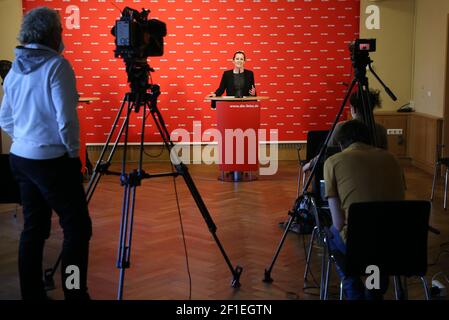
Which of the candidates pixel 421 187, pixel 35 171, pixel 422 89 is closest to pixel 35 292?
pixel 35 171

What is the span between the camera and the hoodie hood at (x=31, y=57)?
9.72 ft

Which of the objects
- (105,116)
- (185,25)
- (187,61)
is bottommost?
(105,116)

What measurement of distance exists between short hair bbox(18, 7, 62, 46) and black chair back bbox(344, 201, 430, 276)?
181cm

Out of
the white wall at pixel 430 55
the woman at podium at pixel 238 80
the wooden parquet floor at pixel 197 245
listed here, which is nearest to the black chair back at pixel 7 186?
the wooden parquet floor at pixel 197 245

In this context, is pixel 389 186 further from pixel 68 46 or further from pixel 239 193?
pixel 68 46

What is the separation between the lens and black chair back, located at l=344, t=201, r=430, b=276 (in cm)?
280

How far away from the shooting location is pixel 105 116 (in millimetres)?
9570

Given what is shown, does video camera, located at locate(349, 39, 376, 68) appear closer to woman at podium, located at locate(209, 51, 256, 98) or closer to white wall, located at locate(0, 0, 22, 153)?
woman at podium, located at locate(209, 51, 256, 98)

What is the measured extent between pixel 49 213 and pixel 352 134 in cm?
175

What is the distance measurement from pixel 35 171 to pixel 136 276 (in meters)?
1.45

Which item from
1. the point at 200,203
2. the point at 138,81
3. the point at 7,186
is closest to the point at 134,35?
the point at 138,81

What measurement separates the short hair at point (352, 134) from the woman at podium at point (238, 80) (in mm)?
5232

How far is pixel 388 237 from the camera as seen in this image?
9.34 ft
